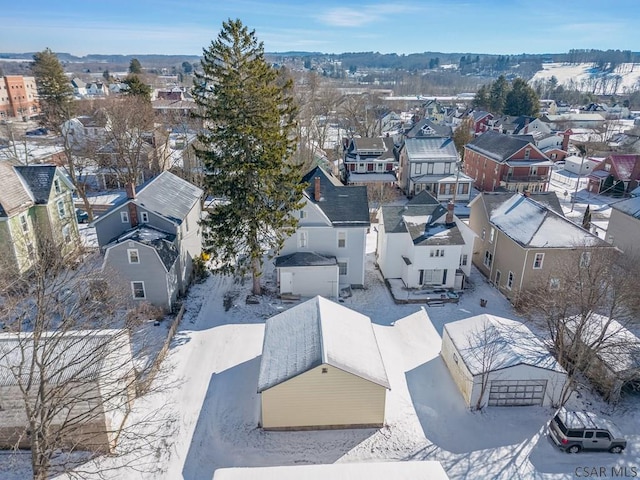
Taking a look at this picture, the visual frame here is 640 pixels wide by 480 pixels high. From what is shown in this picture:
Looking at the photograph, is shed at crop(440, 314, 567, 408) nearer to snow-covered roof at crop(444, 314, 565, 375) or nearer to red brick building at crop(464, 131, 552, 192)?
snow-covered roof at crop(444, 314, 565, 375)

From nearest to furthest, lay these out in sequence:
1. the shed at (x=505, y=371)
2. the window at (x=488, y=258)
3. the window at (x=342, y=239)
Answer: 1. the shed at (x=505, y=371)
2. the window at (x=342, y=239)
3. the window at (x=488, y=258)

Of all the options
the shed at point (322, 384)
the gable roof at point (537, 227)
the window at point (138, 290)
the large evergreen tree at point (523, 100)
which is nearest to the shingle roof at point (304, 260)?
the window at point (138, 290)

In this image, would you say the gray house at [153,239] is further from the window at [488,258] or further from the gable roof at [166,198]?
the window at [488,258]

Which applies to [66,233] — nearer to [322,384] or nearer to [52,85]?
[322,384]

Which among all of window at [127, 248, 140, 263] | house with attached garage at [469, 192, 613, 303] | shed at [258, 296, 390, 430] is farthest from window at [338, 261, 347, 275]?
window at [127, 248, 140, 263]

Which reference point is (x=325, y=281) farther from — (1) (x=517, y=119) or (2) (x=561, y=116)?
(2) (x=561, y=116)
